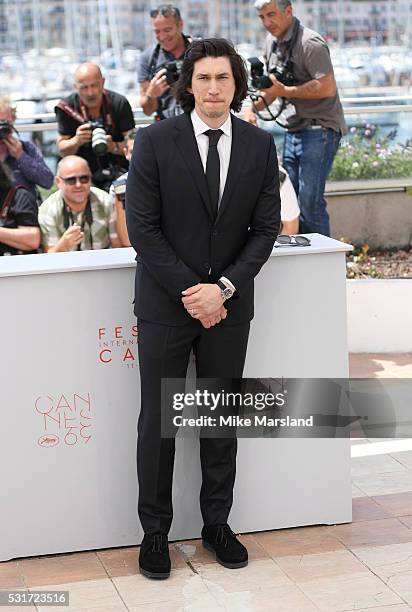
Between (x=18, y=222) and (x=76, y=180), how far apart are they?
1.32 feet

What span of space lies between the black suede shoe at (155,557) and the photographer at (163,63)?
344 cm

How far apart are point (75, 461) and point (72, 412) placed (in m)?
0.18

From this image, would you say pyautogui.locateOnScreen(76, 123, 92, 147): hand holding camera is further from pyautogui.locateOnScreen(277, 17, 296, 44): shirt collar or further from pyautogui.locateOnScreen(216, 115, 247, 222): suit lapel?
pyautogui.locateOnScreen(216, 115, 247, 222): suit lapel

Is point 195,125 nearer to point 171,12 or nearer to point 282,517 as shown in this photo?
point 282,517

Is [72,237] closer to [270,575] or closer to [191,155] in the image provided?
[191,155]

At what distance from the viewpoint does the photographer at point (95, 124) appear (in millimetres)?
6363

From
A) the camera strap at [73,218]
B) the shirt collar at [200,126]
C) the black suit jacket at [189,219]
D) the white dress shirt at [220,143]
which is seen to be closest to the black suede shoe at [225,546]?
the black suit jacket at [189,219]

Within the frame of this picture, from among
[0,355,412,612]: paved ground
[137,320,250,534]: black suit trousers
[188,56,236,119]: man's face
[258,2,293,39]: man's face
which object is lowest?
[0,355,412,612]: paved ground

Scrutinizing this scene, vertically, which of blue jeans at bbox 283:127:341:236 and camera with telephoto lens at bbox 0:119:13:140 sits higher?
camera with telephoto lens at bbox 0:119:13:140

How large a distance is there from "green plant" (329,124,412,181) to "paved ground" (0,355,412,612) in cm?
394

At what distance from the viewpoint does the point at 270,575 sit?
3664 mm

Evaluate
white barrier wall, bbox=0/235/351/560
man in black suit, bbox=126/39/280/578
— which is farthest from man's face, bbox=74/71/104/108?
man in black suit, bbox=126/39/280/578

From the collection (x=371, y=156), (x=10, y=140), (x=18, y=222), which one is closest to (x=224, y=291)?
(x=18, y=222)

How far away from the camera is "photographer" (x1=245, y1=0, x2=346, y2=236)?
20.6 feet
